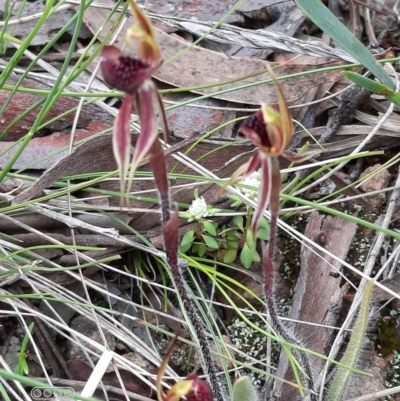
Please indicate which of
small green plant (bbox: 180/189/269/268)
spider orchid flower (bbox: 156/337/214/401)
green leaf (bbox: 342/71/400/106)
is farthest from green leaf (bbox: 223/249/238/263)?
spider orchid flower (bbox: 156/337/214/401)

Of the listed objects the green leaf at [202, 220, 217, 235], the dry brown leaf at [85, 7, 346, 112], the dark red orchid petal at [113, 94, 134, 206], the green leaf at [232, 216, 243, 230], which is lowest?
the green leaf at [232, 216, 243, 230]

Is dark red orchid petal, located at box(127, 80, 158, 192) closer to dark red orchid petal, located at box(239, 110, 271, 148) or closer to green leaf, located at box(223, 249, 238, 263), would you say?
dark red orchid petal, located at box(239, 110, 271, 148)

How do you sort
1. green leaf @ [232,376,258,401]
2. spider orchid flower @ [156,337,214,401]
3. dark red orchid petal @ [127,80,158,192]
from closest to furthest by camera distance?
dark red orchid petal @ [127,80,158,192]
spider orchid flower @ [156,337,214,401]
green leaf @ [232,376,258,401]

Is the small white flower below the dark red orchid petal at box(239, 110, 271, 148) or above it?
below

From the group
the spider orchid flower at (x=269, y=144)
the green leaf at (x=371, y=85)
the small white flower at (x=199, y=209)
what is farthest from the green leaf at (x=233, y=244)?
the spider orchid flower at (x=269, y=144)

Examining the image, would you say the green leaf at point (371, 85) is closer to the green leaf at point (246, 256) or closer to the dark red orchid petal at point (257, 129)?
the dark red orchid petal at point (257, 129)

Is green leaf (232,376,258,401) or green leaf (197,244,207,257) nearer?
green leaf (232,376,258,401)

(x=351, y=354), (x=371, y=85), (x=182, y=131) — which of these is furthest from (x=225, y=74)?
(x=351, y=354)
